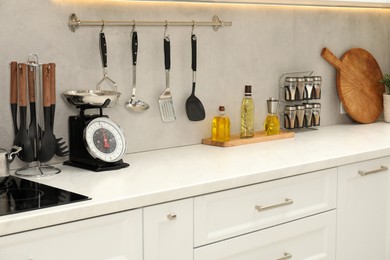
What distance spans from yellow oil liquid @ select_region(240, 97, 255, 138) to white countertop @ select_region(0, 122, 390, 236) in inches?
3.1

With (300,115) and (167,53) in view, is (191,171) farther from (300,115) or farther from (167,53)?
(300,115)

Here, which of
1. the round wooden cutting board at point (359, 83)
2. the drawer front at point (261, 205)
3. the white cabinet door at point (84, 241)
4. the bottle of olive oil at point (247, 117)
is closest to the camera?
the white cabinet door at point (84, 241)

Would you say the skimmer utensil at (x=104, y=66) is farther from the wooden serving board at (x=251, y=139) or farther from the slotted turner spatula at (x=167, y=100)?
the wooden serving board at (x=251, y=139)

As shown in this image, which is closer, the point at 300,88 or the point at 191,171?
the point at 191,171

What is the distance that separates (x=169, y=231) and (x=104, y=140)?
0.46 metres

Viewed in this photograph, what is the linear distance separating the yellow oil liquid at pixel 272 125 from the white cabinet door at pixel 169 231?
1.00 metres

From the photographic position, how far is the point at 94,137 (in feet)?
7.84

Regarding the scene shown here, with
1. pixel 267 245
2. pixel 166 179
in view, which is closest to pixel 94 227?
pixel 166 179

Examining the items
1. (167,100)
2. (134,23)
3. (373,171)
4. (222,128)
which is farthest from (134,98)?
(373,171)

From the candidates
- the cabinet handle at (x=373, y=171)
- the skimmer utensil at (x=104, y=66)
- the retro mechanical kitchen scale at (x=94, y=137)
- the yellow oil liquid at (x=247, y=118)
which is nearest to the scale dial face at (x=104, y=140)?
the retro mechanical kitchen scale at (x=94, y=137)

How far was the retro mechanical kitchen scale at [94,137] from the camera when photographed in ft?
7.77

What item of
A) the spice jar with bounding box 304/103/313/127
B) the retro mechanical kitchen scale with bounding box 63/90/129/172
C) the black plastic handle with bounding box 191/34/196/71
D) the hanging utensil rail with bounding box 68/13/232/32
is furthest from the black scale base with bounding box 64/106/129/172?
the spice jar with bounding box 304/103/313/127

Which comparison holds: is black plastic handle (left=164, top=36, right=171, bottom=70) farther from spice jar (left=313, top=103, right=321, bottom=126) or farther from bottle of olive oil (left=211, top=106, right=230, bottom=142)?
spice jar (left=313, top=103, right=321, bottom=126)

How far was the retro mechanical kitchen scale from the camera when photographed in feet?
7.77
